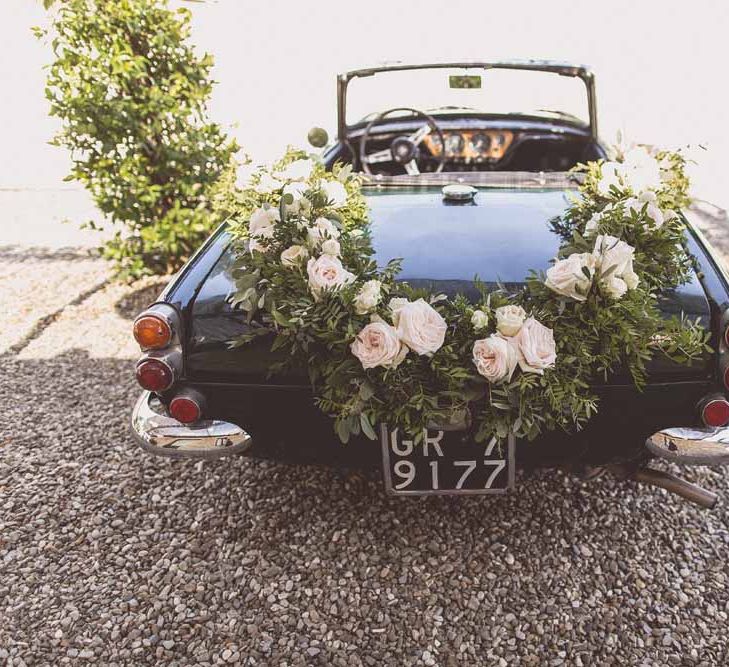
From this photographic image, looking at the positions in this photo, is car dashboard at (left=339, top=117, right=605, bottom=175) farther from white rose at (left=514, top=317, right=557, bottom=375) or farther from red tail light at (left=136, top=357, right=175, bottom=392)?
white rose at (left=514, top=317, right=557, bottom=375)

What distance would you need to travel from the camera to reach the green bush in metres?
4.22

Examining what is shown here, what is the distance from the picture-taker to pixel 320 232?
7.20 feet

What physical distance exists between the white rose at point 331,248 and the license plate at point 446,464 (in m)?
0.55

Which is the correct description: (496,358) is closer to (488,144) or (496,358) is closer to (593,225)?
(593,225)

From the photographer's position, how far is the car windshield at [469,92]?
A: 3951mm

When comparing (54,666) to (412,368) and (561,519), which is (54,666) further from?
(561,519)

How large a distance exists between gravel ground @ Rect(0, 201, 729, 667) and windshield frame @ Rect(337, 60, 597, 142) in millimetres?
2070

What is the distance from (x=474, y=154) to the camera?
4180mm

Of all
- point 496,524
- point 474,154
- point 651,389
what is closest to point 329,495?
point 496,524

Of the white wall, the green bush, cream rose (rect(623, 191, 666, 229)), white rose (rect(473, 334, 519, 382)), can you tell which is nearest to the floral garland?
white rose (rect(473, 334, 519, 382))

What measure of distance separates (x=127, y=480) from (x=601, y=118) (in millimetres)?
3163

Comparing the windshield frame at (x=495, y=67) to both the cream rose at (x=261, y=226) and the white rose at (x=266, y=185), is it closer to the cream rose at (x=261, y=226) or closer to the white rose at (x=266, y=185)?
the white rose at (x=266, y=185)

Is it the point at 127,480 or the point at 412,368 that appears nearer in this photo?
the point at 412,368

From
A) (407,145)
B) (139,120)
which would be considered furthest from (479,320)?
(139,120)
